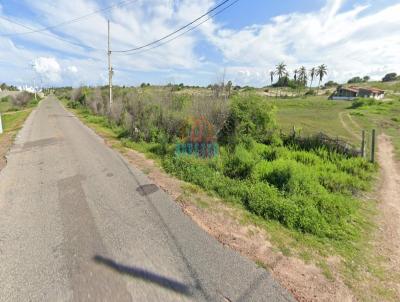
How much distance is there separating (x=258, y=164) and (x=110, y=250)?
4882 millimetres

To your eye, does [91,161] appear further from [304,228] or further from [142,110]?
[304,228]

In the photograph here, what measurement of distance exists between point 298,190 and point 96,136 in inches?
438

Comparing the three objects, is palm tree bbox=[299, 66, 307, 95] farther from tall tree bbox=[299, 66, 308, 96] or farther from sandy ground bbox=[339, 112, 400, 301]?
sandy ground bbox=[339, 112, 400, 301]

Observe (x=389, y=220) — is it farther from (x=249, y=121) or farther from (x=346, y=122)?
(x=346, y=122)

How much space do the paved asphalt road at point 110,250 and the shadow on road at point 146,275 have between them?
12 millimetres

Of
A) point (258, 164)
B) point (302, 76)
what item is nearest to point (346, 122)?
point (258, 164)

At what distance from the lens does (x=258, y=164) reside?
23.1 ft

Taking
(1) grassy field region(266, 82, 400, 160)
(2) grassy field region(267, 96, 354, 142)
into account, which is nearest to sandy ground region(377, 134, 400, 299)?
(1) grassy field region(266, 82, 400, 160)

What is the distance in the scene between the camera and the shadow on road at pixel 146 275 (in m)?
2.77

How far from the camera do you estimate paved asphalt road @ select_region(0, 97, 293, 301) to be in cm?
272

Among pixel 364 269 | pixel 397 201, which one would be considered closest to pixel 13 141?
pixel 364 269

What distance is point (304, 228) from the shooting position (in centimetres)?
420

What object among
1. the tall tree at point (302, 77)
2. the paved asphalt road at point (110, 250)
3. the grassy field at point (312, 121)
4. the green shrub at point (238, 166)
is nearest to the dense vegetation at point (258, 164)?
the green shrub at point (238, 166)

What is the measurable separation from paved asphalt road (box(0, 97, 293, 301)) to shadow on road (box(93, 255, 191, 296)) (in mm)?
12
